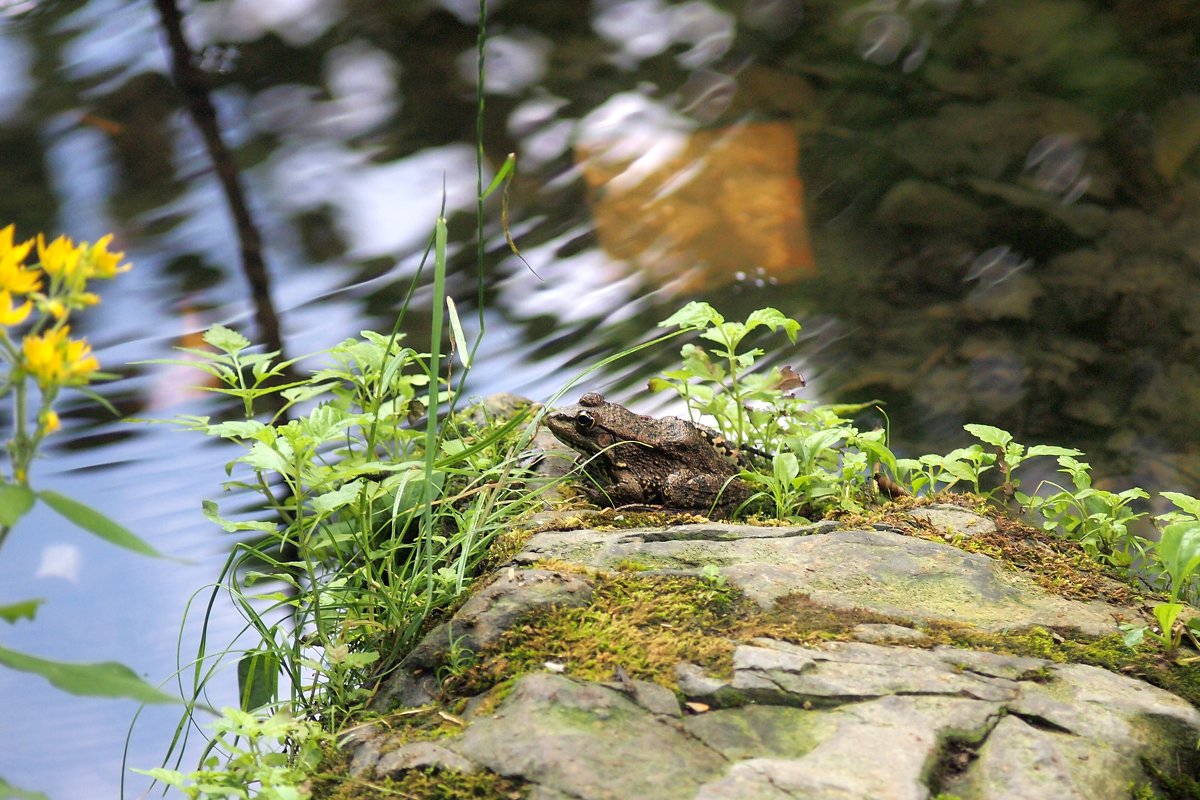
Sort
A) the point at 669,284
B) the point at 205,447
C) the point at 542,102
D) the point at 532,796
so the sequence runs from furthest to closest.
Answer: the point at 542,102 → the point at 669,284 → the point at 205,447 → the point at 532,796

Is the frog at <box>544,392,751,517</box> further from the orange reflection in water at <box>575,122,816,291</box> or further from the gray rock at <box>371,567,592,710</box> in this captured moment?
the orange reflection in water at <box>575,122,816,291</box>

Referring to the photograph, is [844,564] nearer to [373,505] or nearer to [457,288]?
[373,505]

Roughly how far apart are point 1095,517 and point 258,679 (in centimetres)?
241

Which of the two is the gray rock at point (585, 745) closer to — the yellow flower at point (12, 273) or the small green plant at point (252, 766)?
the small green plant at point (252, 766)

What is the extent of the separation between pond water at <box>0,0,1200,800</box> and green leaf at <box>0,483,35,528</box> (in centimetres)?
281

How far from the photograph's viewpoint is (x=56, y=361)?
1194 mm

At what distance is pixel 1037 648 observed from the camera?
201 cm

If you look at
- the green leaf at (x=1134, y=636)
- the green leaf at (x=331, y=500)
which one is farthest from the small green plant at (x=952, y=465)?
the green leaf at (x=331, y=500)

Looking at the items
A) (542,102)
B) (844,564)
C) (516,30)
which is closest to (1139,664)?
(844,564)

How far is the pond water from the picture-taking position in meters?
4.52

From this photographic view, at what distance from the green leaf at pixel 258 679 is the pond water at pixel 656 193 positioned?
1408mm

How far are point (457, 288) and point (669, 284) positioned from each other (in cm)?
120

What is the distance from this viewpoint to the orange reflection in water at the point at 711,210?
5285 mm

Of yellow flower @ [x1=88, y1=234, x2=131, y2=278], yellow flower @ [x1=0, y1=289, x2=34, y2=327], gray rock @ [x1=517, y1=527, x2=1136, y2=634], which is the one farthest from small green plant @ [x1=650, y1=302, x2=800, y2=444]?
yellow flower @ [x1=0, y1=289, x2=34, y2=327]
